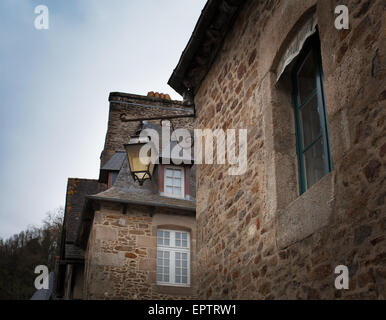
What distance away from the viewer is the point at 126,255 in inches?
502

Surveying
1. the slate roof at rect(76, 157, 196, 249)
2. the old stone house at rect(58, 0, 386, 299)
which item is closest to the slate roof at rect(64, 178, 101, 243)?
the slate roof at rect(76, 157, 196, 249)

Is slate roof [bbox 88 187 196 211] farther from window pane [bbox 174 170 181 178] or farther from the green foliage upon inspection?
the green foliage

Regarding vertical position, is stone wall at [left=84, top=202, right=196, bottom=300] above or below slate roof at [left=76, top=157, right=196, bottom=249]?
below

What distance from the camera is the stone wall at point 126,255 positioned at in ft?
40.6

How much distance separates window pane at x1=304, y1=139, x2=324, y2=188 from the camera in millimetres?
4391

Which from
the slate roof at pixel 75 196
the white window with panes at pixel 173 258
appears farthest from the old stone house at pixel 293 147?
the slate roof at pixel 75 196

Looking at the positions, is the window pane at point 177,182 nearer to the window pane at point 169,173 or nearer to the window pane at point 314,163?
the window pane at point 169,173

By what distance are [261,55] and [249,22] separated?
63 centimetres

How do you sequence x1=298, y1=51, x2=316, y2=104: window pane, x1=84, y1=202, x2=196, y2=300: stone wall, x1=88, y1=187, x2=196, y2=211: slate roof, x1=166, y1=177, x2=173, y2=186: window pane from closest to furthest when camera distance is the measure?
x1=298, y1=51, x2=316, y2=104: window pane
x1=84, y1=202, x2=196, y2=300: stone wall
x1=88, y1=187, x2=196, y2=211: slate roof
x1=166, y1=177, x2=173, y2=186: window pane

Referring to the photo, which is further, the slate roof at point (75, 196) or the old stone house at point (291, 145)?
the slate roof at point (75, 196)

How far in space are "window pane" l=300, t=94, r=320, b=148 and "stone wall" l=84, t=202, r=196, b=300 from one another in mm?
8097

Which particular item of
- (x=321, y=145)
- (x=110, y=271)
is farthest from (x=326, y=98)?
(x=110, y=271)

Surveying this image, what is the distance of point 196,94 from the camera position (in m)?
7.38

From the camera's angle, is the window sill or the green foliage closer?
the window sill
